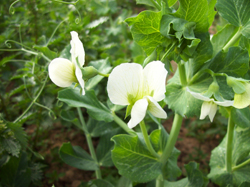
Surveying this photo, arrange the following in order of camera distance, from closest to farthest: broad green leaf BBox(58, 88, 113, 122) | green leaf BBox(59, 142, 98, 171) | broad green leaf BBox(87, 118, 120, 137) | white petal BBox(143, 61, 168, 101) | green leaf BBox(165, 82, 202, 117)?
1. white petal BBox(143, 61, 168, 101)
2. green leaf BBox(165, 82, 202, 117)
3. broad green leaf BBox(58, 88, 113, 122)
4. green leaf BBox(59, 142, 98, 171)
5. broad green leaf BBox(87, 118, 120, 137)

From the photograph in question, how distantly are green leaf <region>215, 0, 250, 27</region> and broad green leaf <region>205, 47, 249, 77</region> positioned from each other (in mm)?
109

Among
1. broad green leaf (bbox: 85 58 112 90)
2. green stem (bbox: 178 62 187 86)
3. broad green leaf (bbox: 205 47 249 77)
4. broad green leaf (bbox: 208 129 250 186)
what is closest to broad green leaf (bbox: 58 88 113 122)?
broad green leaf (bbox: 85 58 112 90)

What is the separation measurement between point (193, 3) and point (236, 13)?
0.23m

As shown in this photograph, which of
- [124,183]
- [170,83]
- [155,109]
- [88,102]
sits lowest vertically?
[124,183]

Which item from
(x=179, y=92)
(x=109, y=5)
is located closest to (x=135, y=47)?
(x=109, y=5)


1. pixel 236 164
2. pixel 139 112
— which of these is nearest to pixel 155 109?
pixel 139 112

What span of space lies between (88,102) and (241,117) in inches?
23.8

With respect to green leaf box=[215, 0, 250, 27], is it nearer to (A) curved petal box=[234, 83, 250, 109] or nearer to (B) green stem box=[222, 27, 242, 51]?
(B) green stem box=[222, 27, 242, 51]

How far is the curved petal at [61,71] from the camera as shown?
0.59 meters

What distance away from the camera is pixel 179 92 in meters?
0.79

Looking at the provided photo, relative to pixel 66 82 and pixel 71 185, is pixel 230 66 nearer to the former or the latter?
pixel 66 82

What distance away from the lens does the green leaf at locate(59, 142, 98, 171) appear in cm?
98

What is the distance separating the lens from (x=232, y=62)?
2.34 ft

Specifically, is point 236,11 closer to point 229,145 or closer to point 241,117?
point 241,117
